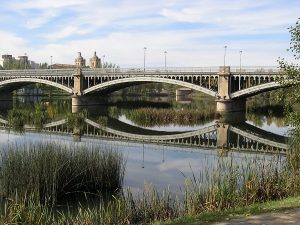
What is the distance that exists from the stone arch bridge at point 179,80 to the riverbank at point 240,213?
4111cm

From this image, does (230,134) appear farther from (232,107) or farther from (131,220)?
(131,220)

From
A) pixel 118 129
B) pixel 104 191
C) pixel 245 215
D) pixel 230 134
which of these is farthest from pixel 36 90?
pixel 245 215

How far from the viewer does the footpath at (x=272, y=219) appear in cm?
977

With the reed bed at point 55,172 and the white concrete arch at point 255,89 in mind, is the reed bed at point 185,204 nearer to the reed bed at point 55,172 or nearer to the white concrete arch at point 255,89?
the reed bed at point 55,172

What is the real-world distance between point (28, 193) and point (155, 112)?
128 ft

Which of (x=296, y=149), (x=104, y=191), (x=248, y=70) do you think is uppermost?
(x=248, y=70)

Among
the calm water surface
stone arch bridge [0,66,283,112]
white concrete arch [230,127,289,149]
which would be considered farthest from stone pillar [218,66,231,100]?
white concrete arch [230,127,289,149]

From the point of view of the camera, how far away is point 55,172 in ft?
49.5

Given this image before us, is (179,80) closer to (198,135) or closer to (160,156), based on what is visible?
(198,135)

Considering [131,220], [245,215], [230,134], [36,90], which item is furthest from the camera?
[36,90]

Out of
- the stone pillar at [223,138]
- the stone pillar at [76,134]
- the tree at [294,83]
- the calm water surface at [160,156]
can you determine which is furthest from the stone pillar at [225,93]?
the tree at [294,83]

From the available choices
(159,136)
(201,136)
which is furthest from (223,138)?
(159,136)

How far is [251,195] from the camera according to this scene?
44.1 feet

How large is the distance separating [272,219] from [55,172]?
309 inches
